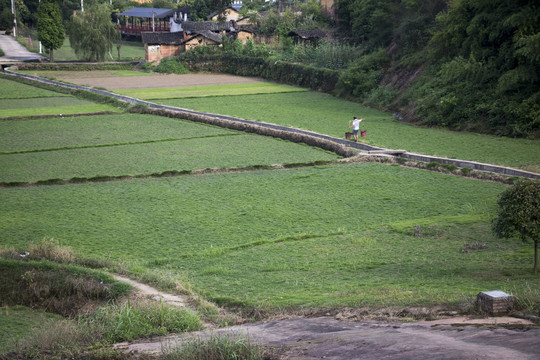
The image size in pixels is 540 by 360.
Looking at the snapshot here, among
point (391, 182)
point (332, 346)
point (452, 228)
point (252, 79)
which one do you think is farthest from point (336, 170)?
point (252, 79)

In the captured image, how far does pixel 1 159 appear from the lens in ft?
95.7

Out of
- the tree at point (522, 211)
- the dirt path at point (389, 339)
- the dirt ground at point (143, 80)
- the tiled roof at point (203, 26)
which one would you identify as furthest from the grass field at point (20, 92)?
the tree at point (522, 211)

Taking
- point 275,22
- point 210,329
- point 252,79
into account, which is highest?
point 275,22

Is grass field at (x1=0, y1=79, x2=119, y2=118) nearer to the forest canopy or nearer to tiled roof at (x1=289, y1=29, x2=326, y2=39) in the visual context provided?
the forest canopy

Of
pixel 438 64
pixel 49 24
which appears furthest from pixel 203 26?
pixel 438 64

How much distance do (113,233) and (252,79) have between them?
4817 cm

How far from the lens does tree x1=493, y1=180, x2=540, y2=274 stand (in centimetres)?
1327

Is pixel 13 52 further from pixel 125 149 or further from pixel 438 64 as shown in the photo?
pixel 438 64

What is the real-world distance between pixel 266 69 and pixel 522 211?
174 feet

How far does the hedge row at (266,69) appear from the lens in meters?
55.6

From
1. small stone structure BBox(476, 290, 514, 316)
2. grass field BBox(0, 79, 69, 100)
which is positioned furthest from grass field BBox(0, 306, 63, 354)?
grass field BBox(0, 79, 69, 100)

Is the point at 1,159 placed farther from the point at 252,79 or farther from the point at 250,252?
the point at 252,79

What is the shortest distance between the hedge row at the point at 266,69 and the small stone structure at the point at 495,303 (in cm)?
4390

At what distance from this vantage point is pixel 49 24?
72125 mm
